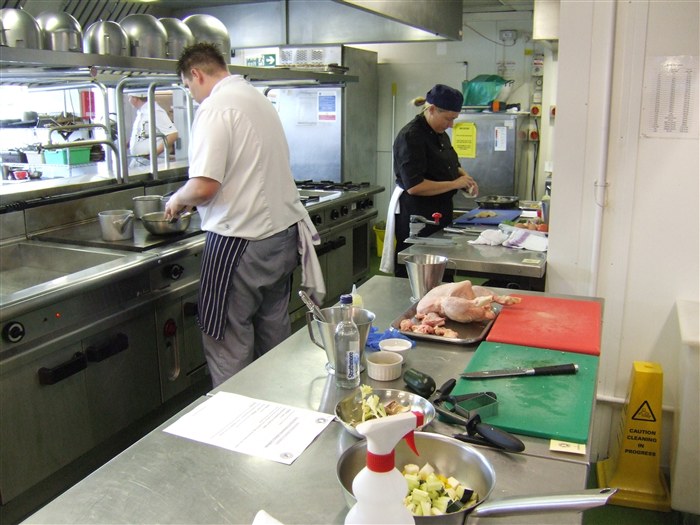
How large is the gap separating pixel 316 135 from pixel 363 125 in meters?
0.65

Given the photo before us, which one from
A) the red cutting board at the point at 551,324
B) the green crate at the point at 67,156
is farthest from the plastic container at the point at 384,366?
the green crate at the point at 67,156

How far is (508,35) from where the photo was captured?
6.55m

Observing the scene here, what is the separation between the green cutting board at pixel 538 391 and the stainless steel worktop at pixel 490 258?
86cm

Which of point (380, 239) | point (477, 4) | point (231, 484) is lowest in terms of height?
point (380, 239)

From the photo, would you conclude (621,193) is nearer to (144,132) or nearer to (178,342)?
(178,342)

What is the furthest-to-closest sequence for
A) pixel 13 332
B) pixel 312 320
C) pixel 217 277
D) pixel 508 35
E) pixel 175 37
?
pixel 508 35 → pixel 175 37 → pixel 217 277 → pixel 13 332 → pixel 312 320

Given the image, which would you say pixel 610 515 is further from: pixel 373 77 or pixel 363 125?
pixel 373 77

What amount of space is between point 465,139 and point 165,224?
13.4 feet

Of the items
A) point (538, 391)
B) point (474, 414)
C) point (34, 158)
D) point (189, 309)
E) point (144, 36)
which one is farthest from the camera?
point (34, 158)

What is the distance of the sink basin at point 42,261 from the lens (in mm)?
2742

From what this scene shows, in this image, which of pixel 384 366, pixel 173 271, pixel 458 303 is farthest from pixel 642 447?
Result: pixel 173 271

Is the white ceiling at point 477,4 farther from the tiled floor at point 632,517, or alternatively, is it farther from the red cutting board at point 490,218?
the tiled floor at point 632,517

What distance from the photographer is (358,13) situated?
586 centimetres

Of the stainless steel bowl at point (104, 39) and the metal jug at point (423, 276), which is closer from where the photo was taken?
the metal jug at point (423, 276)
